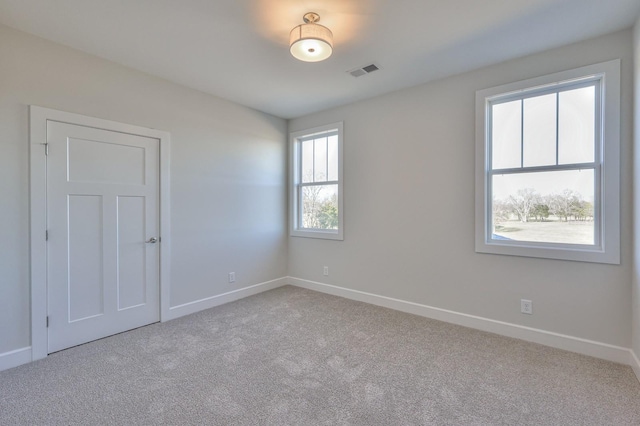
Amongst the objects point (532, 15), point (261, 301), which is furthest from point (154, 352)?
point (532, 15)

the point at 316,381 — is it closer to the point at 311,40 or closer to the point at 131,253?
the point at 131,253

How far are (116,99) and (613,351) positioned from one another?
200 inches

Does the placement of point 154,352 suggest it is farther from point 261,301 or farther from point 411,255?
point 411,255

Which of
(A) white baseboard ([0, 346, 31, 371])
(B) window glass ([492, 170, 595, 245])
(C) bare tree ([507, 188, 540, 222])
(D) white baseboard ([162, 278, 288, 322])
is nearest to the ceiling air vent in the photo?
(B) window glass ([492, 170, 595, 245])

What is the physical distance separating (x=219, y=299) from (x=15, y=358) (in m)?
1.87

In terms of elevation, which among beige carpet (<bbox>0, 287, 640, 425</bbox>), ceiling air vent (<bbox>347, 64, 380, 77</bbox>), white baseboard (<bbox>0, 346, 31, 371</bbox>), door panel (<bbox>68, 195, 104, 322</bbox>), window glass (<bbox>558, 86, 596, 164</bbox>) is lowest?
beige carpet (<bbox>0, 287, 640, 425</bbox>)

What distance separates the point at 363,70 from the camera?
306 cm

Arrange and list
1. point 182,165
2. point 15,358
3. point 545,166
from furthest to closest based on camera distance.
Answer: point 182,165
point 545,166
point 15,358

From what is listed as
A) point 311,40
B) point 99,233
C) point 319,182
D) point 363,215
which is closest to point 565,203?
point 363,215

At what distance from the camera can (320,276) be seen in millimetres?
4430

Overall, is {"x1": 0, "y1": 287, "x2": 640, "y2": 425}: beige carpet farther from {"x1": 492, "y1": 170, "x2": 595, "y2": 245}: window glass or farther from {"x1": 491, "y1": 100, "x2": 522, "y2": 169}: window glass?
{"x1": 491, "y1": 100, "x2": 522, "y2": 169}: window glass

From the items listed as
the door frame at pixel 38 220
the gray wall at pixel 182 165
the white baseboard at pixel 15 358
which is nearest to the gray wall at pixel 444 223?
the gray wall at pixel 182 165

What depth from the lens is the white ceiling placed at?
2.10 metres

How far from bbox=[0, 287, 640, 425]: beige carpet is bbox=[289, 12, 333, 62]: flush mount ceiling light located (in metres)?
2.54
